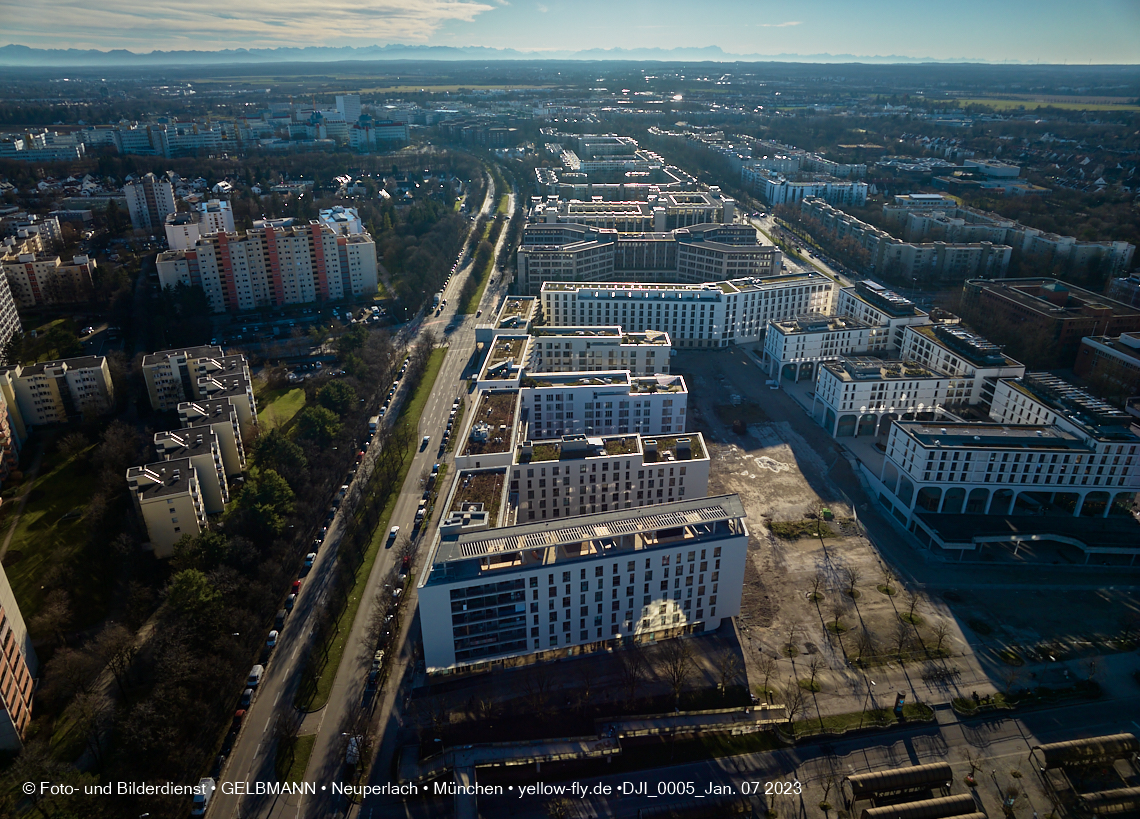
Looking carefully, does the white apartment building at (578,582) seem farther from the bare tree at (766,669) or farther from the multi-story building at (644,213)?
the multi-story building at (644,213)

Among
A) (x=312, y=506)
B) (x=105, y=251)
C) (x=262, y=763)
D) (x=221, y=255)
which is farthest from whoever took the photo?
(x=105, y=251)

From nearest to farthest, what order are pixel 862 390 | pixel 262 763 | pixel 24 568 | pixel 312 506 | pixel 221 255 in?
1. pixel 262 763
2. pixel 24 568
3. pixel 312 506
4. pixel 862 390
5. pixel 221 255

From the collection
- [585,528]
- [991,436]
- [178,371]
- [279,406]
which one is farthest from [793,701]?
[178,371]

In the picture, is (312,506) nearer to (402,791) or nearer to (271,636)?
(271,636)

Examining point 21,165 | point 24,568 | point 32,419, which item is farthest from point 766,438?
point 21,165

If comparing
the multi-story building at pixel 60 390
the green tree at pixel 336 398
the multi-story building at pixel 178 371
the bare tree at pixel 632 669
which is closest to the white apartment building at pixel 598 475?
the bare tree at pixel 632 669

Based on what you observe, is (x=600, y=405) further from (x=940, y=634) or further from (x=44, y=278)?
(x=44, y=278)
